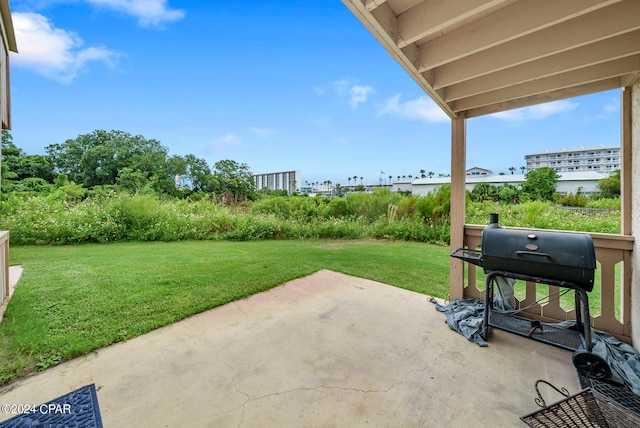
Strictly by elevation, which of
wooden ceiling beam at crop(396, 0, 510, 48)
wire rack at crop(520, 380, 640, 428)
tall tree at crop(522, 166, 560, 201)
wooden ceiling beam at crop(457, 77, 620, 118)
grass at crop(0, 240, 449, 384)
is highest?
wooden ceiling beam at crop(396, 0, 510, 48)

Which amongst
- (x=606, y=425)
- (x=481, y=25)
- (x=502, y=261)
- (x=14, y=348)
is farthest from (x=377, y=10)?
(x=14, y=348)

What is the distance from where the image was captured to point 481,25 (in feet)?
5.48

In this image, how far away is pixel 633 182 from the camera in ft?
6.65

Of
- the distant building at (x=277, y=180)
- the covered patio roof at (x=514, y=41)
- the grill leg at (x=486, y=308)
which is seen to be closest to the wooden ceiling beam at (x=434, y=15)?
the covered patio roof at (x=514, y=41)

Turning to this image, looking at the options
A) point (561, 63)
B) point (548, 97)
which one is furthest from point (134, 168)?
point (561, 63)

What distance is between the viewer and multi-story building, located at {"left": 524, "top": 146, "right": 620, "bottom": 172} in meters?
2.52

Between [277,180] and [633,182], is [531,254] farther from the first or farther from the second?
[277,180]

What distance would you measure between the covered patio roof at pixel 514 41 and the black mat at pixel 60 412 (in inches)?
99.3

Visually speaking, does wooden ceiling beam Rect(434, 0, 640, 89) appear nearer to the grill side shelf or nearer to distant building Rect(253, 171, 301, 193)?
the grill side shelf

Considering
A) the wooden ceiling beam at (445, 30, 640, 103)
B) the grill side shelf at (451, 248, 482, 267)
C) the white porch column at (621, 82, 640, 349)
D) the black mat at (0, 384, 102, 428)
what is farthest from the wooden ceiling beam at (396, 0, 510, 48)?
the black mat at (0, 384, 102, 428)

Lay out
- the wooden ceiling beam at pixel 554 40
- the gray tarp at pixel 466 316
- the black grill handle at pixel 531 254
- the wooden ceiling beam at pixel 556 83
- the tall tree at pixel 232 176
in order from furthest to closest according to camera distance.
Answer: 1. the tall tree at pixel 232 176
2. the gray tarp at pixel 466 316
3. the wooden ceiling beam at pixel 556 83
4. the black grill handle at pixel 531 254
5. the wooden ceiling beam at pixel 554 40

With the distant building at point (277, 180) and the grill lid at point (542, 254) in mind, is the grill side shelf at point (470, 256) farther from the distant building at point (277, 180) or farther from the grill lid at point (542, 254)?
the distant building at point (277, 180)

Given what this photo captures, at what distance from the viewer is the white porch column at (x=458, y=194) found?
2.80 m

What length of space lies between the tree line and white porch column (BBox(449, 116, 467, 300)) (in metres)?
14.2
